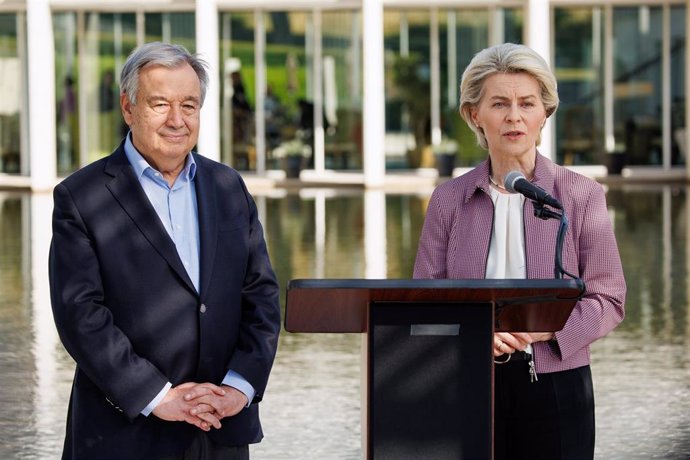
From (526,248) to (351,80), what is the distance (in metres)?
27.6

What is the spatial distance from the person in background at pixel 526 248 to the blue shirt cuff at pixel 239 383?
0.60 meters

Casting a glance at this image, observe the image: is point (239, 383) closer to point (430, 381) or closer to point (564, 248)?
point (430, 381)

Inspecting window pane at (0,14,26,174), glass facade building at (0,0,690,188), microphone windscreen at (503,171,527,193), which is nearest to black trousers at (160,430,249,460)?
microphone windscreen at (503,171,527,193)

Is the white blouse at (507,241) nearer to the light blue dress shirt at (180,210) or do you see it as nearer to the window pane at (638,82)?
the light blue dress shirt at (180,210)

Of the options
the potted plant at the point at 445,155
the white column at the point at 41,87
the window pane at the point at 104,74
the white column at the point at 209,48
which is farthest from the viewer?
the potted plant at the point at 445,155

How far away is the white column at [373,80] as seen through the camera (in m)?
26.8

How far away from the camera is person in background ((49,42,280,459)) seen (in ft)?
10.6

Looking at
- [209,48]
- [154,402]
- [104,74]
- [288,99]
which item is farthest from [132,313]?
[104,74]

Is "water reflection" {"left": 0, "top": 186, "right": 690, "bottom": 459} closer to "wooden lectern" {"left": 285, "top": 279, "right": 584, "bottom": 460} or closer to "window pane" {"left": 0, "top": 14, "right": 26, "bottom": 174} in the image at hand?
"wooden lectern" {"left": 285, "top": 279, "right": 584, "bottom": 460}

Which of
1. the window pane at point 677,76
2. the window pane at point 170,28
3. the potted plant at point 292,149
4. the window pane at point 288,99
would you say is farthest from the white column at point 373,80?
the window pane at point 677,76

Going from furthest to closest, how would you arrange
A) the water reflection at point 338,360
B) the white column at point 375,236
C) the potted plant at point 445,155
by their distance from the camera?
1. the potted plant at point 445,155
2. the white column at point 375,236
3. the water reflection at point 338,360

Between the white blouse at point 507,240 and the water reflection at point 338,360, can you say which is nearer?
the white blouse at point 507,240

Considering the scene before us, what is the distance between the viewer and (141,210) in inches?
130

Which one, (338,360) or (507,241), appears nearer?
(507,241)
